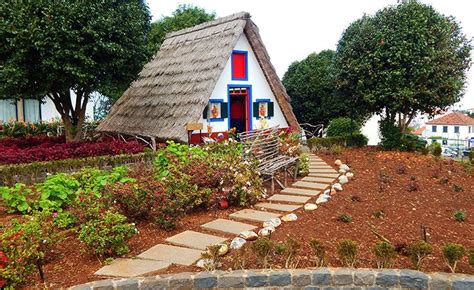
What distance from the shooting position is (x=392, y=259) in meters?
4.39

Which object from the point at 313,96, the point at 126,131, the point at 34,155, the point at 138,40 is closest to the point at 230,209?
the point at 34,155

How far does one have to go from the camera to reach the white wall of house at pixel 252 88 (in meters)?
13.0

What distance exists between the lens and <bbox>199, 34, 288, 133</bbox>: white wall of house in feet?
42.7

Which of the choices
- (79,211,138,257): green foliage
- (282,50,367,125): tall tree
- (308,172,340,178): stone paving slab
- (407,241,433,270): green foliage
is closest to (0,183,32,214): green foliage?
(79,211,138,257): green foliage

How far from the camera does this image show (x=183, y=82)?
12.7 m

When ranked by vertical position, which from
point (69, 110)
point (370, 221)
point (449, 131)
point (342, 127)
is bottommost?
point (449, 131)

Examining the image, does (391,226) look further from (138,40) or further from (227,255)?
(138,40)

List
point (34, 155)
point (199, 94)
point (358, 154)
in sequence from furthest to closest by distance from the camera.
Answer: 1. point (358, 154)
2. point (199, 94)
3. point (34, 155)

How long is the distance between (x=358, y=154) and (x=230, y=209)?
7.02 meters

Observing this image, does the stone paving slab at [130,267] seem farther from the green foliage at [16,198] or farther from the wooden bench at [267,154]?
the wooden bench at [267,154]

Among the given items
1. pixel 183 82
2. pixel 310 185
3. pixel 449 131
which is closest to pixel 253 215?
pixel 310 185

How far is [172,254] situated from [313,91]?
15085 millimetres

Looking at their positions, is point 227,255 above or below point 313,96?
below

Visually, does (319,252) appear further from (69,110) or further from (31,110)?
(31,110)
